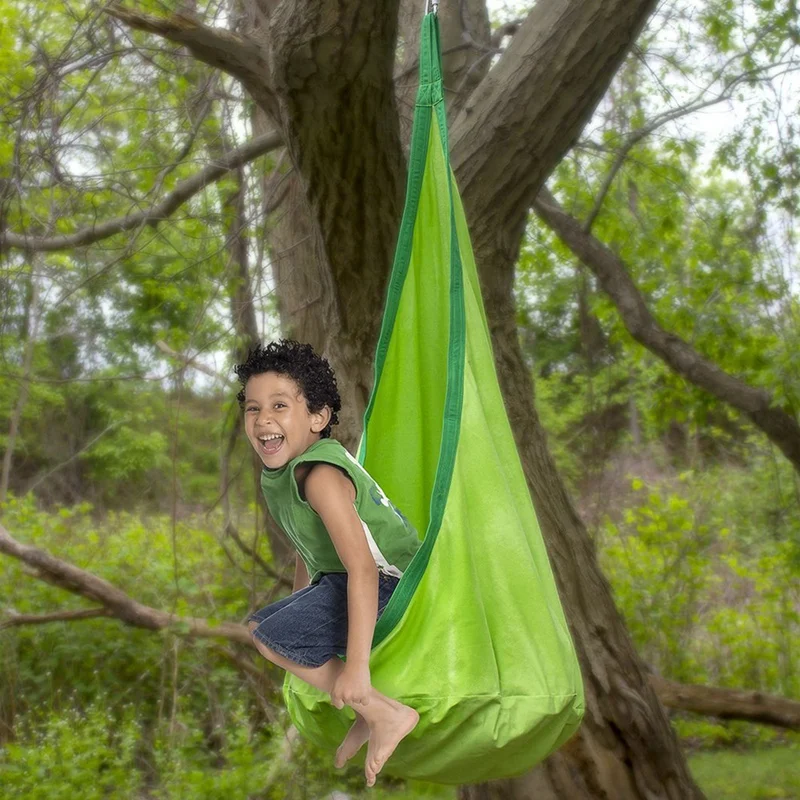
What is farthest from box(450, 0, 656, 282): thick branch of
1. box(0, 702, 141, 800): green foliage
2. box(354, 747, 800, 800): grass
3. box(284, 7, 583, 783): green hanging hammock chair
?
box(354, 747, 800, 800): grass

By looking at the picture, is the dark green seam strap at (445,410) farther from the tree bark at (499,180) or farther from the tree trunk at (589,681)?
the tree trunk at (589,681)

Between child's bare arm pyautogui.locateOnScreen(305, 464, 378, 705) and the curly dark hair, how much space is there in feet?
0.40

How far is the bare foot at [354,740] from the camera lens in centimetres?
165

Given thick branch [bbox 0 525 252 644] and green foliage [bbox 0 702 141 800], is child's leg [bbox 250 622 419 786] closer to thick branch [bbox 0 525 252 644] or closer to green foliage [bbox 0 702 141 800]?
green foliage [bbox 0 702 141 800]

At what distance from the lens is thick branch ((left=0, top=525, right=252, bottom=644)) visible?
421 centimetres

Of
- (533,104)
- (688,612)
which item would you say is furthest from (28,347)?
(688,612)

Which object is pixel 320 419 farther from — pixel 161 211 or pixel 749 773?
pixel 749 773

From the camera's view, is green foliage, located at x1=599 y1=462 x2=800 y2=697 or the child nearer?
the child

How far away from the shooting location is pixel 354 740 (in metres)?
1.67

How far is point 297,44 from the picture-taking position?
86.4 inches

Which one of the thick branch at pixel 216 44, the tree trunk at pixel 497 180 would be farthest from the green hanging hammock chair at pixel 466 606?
the thick branch at pixel 216 44

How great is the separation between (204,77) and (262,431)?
2.73m

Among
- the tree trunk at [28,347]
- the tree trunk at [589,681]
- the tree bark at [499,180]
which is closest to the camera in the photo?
the tree bark at [499,180]

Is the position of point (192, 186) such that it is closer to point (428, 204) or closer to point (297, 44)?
point (297, 44)
